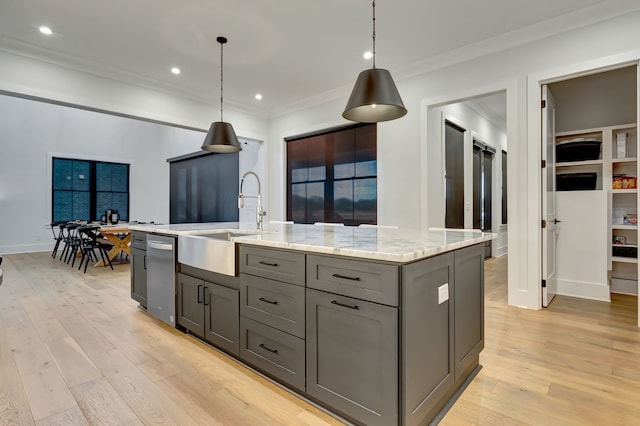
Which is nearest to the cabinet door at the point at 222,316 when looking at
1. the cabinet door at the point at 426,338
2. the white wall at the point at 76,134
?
the cabinet door at the point at 426,338

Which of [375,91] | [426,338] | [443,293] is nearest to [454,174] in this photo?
[375,91]

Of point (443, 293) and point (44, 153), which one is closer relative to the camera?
point (443, 293)

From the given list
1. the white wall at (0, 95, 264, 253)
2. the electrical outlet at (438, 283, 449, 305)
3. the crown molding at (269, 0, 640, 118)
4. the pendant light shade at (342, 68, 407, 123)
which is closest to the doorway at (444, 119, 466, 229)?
the crown molding at (269, 0, 640, 118)

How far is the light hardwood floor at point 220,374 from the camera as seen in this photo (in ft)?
5.31

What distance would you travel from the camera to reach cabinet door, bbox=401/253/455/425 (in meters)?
1.32

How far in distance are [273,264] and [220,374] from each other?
2.77ft

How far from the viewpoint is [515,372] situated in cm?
204

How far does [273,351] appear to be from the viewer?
1829 mm

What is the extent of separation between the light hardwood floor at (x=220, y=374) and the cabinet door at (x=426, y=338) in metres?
0.21

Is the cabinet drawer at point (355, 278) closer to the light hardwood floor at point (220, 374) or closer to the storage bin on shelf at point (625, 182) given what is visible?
the light hardwood floor at point (220, 374)

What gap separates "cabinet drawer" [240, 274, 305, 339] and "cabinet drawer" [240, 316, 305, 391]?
0.05 meters

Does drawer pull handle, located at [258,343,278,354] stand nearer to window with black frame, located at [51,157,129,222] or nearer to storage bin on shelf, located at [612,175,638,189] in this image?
storage bin on shelf, located at [612,175,638,189]

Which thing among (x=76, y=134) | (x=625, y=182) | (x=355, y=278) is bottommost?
(x=355, y=278)

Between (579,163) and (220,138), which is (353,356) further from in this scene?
(579,163)
